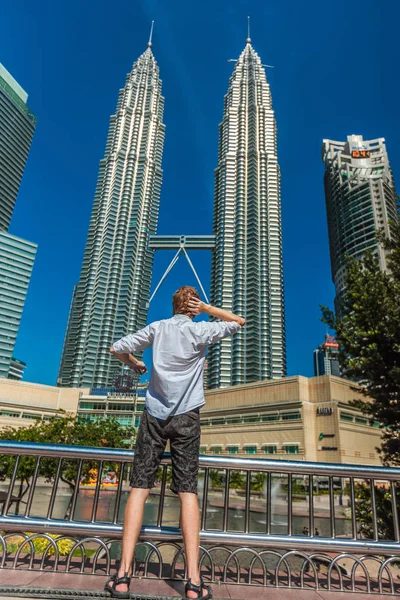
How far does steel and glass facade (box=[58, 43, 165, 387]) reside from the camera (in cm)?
12219

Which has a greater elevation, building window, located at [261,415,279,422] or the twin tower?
the twin tower

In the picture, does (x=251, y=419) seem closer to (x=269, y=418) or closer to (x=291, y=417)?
(x=269, y=418)

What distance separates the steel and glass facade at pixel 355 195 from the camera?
4724 inches

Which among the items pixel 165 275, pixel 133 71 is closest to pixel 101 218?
pixel 165 275

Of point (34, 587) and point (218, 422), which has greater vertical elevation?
point (218, 422)

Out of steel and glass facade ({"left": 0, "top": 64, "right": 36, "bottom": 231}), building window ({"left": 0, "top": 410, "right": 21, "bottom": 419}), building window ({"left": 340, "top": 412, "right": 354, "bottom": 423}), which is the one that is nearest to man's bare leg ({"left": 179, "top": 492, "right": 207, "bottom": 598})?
building window ({"left": 340, "top": 412, "right": 354, "bottom": 423})

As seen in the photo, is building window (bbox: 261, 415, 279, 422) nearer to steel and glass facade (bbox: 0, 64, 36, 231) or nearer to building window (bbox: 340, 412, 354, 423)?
building window (bbox: 340, 412, 354, 423)

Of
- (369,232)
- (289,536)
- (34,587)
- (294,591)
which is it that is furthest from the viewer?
(369,232)

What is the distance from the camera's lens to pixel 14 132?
6166 inches

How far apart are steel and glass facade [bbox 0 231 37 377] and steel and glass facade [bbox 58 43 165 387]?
2205 cm

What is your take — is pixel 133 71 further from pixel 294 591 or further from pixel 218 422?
pixel 294 591

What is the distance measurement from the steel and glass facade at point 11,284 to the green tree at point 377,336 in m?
146

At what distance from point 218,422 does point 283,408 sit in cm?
1507

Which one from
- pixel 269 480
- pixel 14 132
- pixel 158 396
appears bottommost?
pixel 269 480
